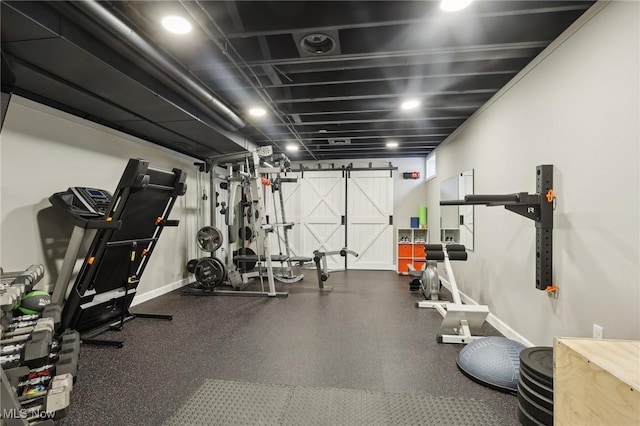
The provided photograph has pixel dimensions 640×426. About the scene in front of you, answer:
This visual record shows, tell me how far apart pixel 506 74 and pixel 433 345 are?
2.82m

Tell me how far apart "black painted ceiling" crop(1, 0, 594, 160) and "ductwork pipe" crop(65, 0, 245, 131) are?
12mm

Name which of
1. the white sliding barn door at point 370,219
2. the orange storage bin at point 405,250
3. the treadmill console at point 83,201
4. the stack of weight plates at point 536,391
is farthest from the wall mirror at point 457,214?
the treadmill console at point 83,201

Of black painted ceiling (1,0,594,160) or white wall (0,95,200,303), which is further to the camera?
white wall (0,95,200,303)

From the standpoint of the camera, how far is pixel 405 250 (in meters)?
6.66

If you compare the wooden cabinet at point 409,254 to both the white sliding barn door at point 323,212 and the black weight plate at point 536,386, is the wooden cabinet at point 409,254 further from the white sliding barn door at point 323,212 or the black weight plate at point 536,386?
the black weight plate at point 536,386

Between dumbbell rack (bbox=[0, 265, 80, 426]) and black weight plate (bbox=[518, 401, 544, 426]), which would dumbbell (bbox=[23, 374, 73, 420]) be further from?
black weight plate (bbox=[518, 401, 544, 426])

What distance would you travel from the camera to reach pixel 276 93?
140 inches

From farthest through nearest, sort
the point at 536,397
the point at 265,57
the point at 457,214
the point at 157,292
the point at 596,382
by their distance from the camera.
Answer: the point at 457,214
the point at 157,292
the point at 265,57
the point at 536,397
the point at 596,382

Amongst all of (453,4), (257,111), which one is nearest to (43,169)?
(257,111)

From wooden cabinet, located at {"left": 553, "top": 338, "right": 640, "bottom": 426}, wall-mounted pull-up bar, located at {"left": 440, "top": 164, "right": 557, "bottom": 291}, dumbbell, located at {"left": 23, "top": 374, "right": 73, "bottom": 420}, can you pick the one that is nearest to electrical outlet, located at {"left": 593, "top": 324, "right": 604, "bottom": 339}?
wall-mounted pull-up bar, located at {"left": 440, "top": 164, "right": 557, "bottom": 291}

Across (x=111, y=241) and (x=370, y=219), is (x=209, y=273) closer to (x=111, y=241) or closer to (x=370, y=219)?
(x=111, y=241)

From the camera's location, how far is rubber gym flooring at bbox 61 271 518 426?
191 cm

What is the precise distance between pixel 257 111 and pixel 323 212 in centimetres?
375

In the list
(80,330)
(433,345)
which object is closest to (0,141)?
(80,330)
